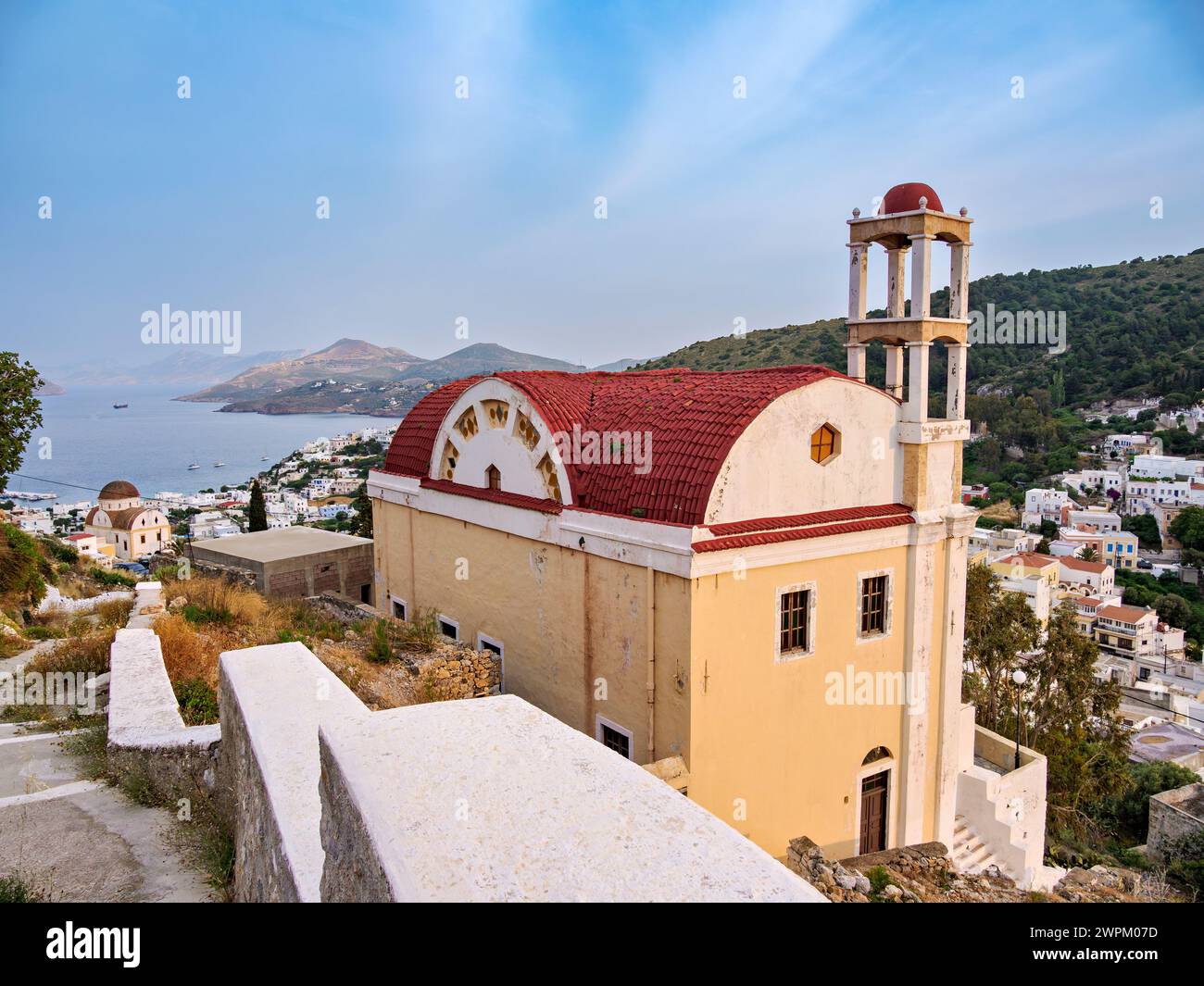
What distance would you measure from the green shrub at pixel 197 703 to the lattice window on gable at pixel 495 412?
19.3ft

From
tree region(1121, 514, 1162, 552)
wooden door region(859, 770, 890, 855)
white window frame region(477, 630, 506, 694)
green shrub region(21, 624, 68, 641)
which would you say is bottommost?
tree region(1121, 514, 1162, 552)

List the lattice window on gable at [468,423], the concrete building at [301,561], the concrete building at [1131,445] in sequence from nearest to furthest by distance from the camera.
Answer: the lattice window on gable at [468,423] → the concrete building at [301,561] → the concrete building at [1131,445]

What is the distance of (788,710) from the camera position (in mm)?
10320

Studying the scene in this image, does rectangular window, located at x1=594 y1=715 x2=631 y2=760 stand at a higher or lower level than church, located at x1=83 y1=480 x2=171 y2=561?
higher

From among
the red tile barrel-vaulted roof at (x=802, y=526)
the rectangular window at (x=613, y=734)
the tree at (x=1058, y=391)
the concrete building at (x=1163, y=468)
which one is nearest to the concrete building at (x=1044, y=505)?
the concrete building at (x=1163, y=468)

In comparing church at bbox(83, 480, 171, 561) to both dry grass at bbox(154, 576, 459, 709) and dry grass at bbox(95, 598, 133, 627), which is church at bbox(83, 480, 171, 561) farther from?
dry grass at bbox(154, 576, 459, 709)

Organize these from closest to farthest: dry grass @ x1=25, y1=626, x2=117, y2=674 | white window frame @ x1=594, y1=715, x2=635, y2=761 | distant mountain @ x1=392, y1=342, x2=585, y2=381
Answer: dry grass @ x1=25, y1=626, x2=117, y2=674
white window frame @ x1=594, y1=715, x2=635, y2=761
distant mountain @ x1=392, y1=342, x2=585, y2=381

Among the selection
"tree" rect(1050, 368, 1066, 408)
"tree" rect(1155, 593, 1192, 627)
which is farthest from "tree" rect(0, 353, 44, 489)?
"tree" rect(1050, 368, 1066, 408)

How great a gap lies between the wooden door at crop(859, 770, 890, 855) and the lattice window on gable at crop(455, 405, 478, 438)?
26.8 feet

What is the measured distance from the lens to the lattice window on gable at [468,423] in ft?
45.0

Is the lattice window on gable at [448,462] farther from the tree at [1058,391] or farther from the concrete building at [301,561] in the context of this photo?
the tree at [1058,391]

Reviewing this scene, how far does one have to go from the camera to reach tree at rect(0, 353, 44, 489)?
17.4 meters

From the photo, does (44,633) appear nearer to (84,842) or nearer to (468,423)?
(468,423)
